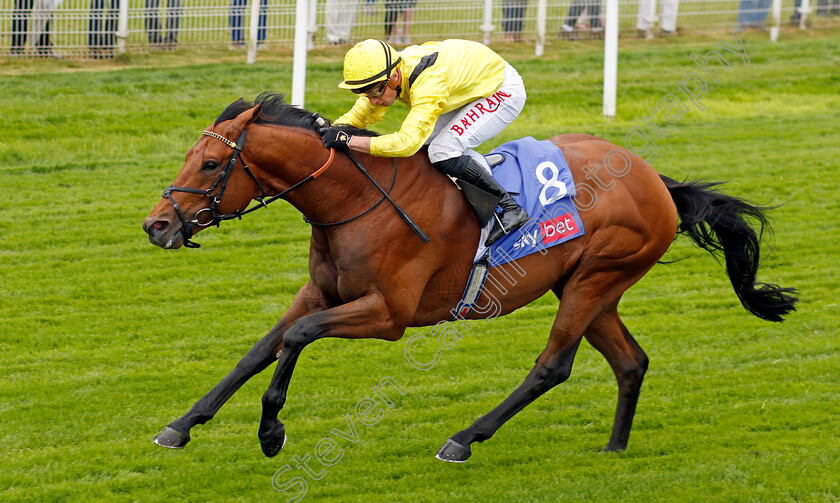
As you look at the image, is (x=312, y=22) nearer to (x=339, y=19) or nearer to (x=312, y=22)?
(x=312, y=22)

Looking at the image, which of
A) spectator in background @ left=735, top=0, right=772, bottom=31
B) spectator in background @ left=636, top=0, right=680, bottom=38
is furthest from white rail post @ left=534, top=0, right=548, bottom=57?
spectator in background @ left=735, top=0, right=772, bottom=31

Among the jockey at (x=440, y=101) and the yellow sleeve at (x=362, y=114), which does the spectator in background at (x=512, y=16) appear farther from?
the yellow sleeve at (x=362, y=114)

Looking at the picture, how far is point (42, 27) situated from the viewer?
10.2 m

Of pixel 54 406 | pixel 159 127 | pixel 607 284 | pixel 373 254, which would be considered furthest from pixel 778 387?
pixel 159 127

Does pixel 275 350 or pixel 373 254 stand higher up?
pixel 373 254

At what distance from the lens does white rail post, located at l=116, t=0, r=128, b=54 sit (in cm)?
1026

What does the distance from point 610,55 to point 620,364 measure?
5891mm

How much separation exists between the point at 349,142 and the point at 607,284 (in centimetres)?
157

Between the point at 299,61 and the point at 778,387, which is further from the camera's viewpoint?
the point at 299,61

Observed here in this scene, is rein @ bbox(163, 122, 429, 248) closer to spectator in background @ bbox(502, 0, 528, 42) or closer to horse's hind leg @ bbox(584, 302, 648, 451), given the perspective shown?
horse's hind leg @ bbox(584, 302, 648, 451)

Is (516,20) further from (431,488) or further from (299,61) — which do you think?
(431,488)

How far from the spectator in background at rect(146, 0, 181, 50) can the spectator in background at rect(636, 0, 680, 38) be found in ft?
19.5

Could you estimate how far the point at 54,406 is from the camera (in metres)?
5.23

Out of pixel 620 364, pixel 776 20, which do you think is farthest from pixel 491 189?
pixel 776 20
